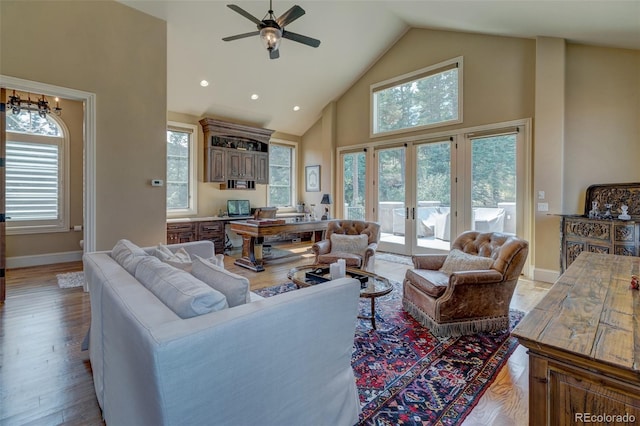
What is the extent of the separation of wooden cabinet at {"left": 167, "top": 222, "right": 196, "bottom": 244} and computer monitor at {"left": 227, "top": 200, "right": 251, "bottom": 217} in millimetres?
1106

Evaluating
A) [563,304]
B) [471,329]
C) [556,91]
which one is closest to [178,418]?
[563,304]

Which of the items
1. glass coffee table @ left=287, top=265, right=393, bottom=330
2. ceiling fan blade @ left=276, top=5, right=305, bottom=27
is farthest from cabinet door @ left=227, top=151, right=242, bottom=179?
glass coffee table @ left=287, top=265, right=393, bottom=330

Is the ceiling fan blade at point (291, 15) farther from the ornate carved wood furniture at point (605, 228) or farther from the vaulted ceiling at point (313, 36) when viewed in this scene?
the ornate carved wood furniture at point (605, 228)

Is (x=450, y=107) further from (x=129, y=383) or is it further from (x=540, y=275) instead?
(x=129, y=383)

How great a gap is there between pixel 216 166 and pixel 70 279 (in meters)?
3.38

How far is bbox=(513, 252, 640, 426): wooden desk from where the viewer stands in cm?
91

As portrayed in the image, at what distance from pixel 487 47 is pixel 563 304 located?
209 inches

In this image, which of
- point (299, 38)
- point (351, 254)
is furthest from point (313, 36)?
point (351, 254)

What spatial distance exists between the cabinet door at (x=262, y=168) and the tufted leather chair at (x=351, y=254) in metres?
3.35

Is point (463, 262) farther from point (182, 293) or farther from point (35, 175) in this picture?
point (35, 175)

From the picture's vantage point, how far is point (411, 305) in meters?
3.13

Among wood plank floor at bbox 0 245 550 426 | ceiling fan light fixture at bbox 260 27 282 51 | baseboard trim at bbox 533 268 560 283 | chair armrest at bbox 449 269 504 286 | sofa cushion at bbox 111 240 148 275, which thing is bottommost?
wood plank floor at bbox 0 245 550 426

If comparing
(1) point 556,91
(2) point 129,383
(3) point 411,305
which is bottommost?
(3) point 411,305

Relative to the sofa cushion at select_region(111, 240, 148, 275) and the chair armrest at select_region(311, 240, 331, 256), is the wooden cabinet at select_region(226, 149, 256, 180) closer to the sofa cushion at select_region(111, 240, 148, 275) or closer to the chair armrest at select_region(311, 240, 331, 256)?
the chair armrest at select_region(311, 240, 331, 256)
